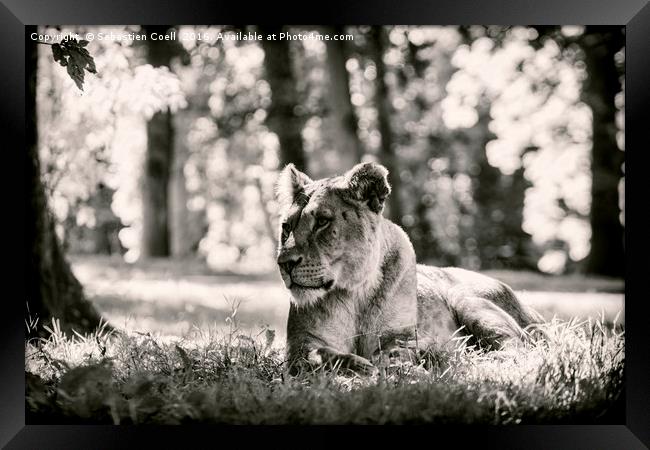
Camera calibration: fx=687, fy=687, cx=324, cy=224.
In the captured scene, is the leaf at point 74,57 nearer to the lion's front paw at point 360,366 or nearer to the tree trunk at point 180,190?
the lion's front paw at point 360,366

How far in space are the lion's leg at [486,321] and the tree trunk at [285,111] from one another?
6.24m

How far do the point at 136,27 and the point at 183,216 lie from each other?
13450 mm

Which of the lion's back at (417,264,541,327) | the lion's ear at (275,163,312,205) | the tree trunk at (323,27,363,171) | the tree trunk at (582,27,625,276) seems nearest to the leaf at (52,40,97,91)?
the lion's ear at (275,163,312,205)

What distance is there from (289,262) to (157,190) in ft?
32.3

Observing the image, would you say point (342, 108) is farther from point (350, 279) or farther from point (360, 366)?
point (360, 366)

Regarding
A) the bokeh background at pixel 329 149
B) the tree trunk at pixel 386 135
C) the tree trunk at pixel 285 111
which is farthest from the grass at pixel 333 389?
the tree trunk at pixel 386 135

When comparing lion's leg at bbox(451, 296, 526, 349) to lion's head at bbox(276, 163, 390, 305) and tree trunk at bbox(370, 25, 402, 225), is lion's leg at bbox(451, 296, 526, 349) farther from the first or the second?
tree trunk at bbox(370, 25, 402, 225)

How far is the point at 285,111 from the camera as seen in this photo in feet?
40.7

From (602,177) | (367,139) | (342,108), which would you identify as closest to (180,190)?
(367,139)

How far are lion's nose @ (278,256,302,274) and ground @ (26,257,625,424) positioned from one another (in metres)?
0.65

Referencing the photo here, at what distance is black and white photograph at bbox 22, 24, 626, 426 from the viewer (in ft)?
15.3

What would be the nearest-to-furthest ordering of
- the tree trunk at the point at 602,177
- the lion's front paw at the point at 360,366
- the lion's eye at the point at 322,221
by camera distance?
1. the lion's front paw at the point at 360,366
2. the lion's eye at the point at 322,221
3. the tree trunk at the point at 602,177

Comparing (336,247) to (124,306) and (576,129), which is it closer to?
(124,306)
